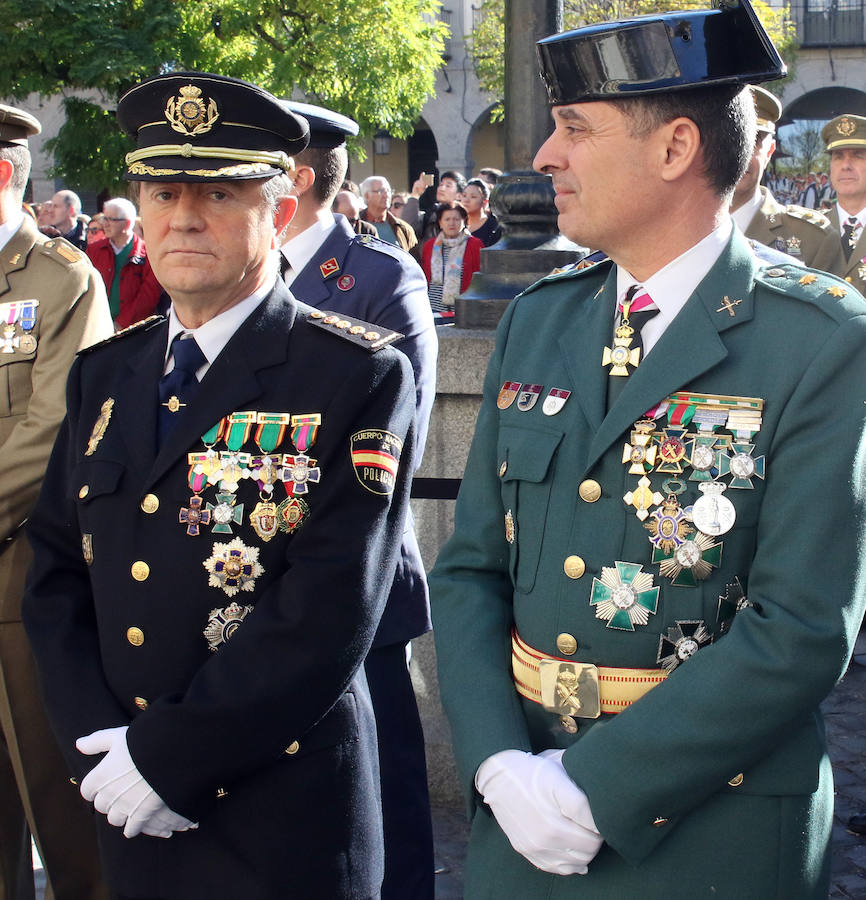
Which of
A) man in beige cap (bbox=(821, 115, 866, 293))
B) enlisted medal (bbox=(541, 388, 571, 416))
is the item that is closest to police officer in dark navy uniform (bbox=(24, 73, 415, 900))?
enlisted medal (bbox=(541, 388, 571, 416))

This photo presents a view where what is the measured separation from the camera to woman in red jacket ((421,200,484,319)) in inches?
419

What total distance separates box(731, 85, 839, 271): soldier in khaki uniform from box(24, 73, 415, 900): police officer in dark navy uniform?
3.37 metres

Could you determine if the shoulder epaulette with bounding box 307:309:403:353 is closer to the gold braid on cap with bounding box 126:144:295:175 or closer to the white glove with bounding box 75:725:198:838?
the gold braid on cap with bounding box 126:144:295:175

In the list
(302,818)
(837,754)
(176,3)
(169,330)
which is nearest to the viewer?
(302,818)

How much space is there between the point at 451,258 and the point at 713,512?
893 cm

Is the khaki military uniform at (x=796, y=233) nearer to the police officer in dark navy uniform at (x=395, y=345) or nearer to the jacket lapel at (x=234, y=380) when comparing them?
the police officer in dark navy uniform at (x=395, y=345)

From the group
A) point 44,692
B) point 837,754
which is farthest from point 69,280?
point 837,754

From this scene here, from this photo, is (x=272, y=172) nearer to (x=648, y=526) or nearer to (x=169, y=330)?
(x=169, y=330)

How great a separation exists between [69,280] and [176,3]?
50.1ft

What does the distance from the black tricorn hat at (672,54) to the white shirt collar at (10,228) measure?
2.07m

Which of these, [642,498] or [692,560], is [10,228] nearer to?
[642,498]

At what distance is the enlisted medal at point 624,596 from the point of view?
2.01 meters

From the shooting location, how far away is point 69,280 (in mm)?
3572

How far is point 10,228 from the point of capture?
3.64 metres
